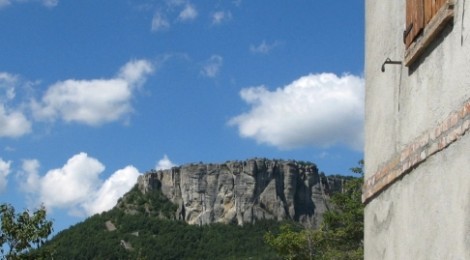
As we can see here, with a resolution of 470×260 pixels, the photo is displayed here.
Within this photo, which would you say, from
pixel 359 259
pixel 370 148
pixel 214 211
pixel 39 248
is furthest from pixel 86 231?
pixel 370 148

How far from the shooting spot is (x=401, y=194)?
6535mm

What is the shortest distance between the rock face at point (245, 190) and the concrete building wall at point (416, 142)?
348 feet

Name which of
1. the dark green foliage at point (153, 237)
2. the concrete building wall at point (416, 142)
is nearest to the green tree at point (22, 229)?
the concrete building wall at point (416, 142)

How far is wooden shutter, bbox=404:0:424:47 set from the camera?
6.11 metres

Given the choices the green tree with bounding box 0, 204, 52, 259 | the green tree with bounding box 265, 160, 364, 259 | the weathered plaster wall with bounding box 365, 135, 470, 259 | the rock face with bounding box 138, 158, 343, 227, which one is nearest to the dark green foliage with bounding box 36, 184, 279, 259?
the rock face with bounding box 138, 158, 343, 227

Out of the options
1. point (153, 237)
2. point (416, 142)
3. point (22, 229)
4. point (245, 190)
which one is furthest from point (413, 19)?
point (245, 190)

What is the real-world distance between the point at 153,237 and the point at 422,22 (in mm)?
103915

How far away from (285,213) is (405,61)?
109563 millimetres

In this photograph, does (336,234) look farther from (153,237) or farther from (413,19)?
(153,237)

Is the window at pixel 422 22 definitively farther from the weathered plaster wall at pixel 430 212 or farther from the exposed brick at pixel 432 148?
the weathered plaster wall at pixel 430 212

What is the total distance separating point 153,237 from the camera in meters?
108

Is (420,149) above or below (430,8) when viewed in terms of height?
below

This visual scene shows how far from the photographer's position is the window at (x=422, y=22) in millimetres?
5578

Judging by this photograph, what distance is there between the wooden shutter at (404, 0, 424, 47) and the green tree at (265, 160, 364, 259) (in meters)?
22.0
